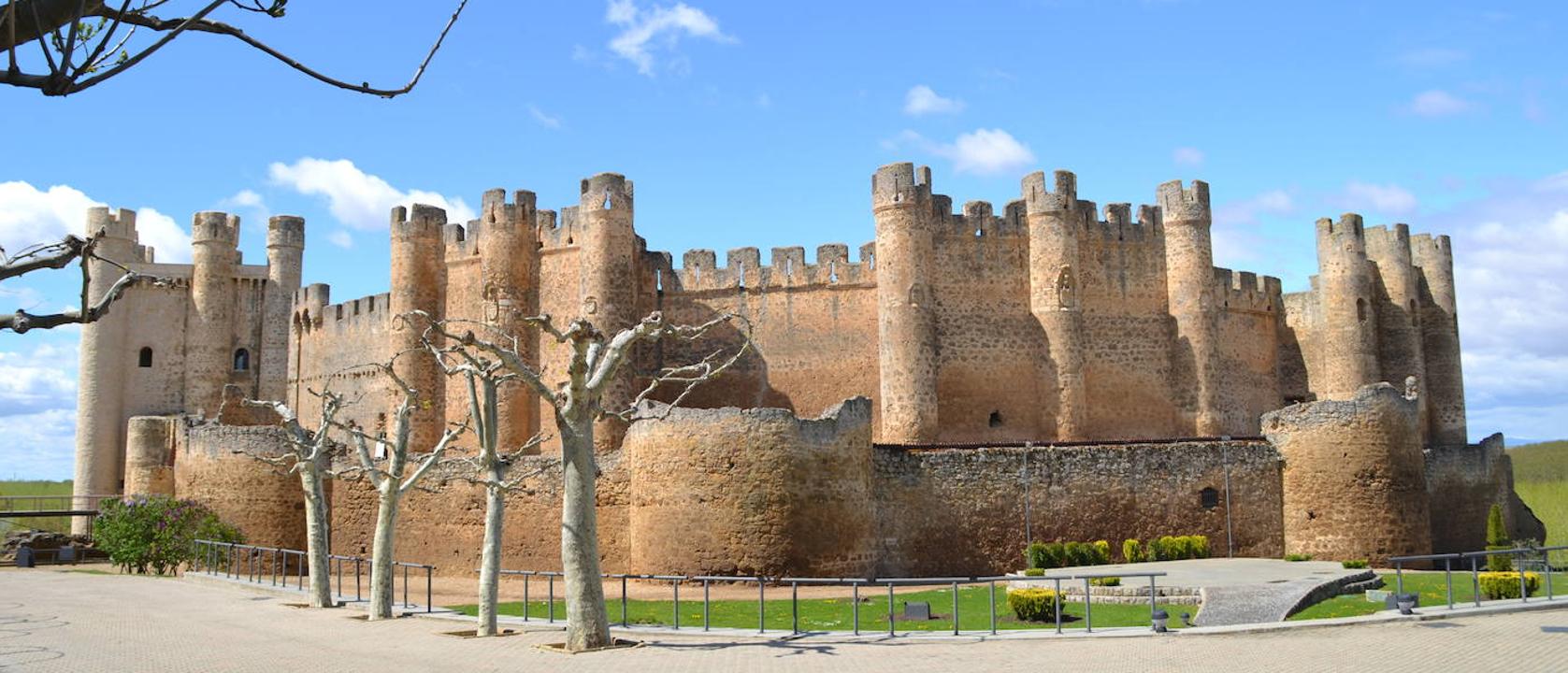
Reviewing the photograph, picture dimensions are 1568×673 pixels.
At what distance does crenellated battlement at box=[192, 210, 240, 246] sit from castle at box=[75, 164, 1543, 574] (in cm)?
11

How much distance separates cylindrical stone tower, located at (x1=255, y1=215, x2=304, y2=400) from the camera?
5016 cm

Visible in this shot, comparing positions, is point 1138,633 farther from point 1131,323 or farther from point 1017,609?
point 1131,323

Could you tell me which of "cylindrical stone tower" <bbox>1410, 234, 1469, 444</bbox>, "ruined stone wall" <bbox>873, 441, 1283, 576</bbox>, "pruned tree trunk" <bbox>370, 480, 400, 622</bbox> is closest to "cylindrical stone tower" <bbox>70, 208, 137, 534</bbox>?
"pruned tree trunk" <bbox>370, 480, 400, 622</bbox>

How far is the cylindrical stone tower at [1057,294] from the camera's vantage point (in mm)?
38562

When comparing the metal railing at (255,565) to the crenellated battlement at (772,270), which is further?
the crenellated battlement at (772,270)

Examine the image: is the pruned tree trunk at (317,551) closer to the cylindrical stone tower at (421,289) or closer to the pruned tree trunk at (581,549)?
the pruned tree trunk at (581,549)

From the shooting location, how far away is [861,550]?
28078 mm

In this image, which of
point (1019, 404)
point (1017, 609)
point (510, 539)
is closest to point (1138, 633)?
point (1017, 609)

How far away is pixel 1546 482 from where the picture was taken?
6525cm

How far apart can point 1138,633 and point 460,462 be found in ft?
61.4

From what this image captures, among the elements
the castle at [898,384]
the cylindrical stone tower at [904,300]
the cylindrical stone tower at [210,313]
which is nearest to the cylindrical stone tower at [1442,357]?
the castle at [898,384]

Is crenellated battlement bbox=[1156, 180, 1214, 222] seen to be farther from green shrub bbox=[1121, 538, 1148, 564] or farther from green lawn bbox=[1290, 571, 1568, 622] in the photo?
green lawn bbox=[1290, 571, 1568, 622]

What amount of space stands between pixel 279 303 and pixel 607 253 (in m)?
19.4

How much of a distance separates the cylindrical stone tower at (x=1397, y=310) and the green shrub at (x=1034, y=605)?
2888cm
